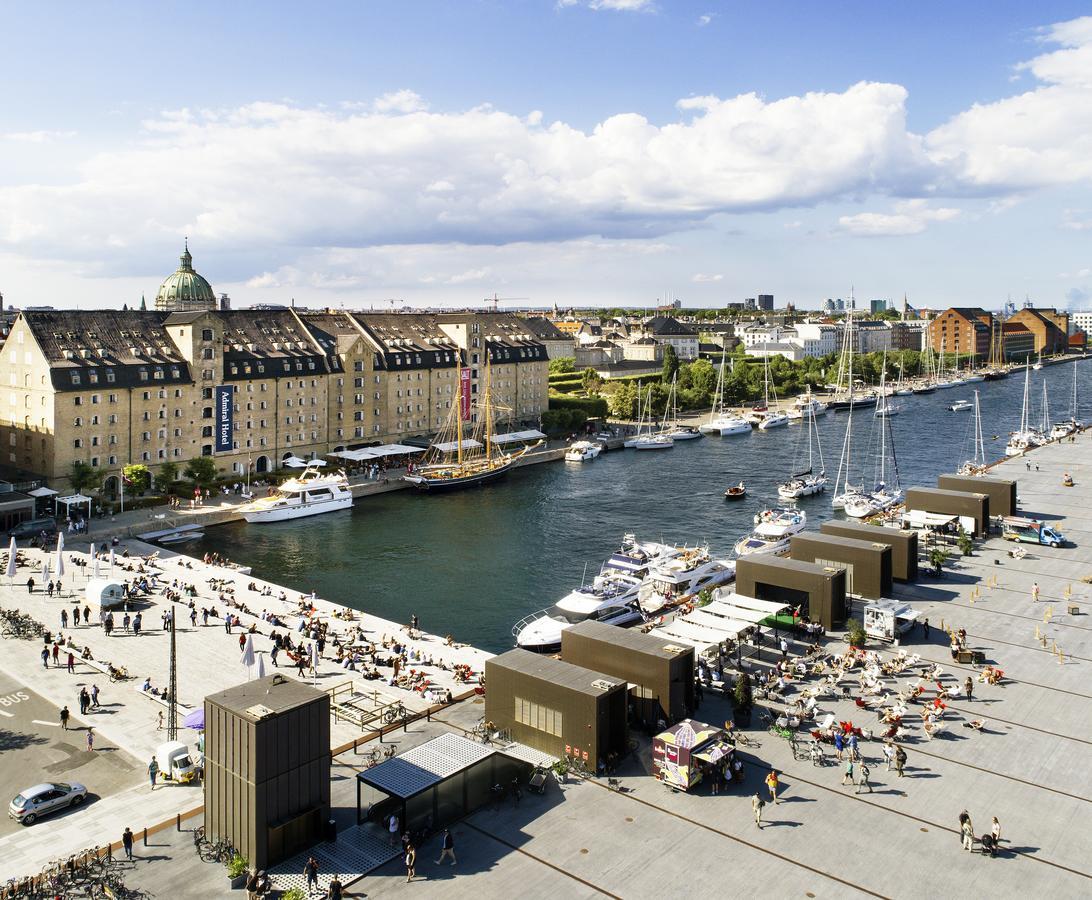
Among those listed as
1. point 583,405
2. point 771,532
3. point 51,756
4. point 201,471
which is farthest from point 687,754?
point 583,405

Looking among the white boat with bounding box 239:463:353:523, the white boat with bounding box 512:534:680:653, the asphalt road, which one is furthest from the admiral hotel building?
the white boat with bounding box 512:534:680:653

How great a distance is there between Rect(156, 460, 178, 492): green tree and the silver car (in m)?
56.7

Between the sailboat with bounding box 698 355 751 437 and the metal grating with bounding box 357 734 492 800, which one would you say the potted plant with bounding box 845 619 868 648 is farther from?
the sailboat with bounding box 698 355 751 437

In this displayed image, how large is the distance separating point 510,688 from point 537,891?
9035 mm

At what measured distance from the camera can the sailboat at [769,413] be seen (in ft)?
497

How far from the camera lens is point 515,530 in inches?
3189

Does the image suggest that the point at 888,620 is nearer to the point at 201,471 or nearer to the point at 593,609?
Answer: the point at 593,609

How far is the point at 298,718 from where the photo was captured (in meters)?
25.9

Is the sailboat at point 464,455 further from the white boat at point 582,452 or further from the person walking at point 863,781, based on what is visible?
the person walking at point 863,781

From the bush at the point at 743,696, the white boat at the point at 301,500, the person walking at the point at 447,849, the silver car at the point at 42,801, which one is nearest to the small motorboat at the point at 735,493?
the white boat at the point at 301,500

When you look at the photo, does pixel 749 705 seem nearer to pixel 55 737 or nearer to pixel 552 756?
pixel 552 756

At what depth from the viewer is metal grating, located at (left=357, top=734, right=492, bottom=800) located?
27.2 m

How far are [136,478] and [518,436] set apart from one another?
174 ft

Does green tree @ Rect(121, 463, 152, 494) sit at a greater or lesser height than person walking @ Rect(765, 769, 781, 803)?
greater
